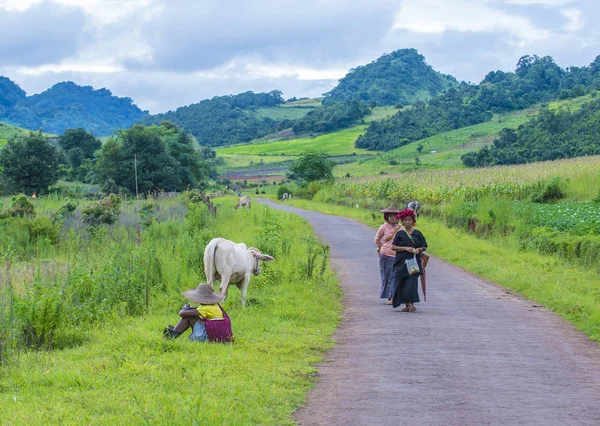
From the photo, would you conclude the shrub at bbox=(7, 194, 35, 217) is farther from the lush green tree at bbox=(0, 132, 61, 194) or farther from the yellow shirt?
the lush green tree at bbox=(0, 132, 61, 194)

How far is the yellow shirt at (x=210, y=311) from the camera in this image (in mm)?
9617

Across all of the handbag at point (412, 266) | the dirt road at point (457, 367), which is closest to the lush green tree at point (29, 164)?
the dirt road at point (457, 367)

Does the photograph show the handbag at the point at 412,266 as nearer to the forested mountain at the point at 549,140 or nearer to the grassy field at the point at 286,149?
the forested mountain at the point at 549,140

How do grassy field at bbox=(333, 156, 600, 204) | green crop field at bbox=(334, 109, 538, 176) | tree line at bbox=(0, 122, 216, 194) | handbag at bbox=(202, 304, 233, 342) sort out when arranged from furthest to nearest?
1. green crop field at bbox=(334, 109, 538, 176)
2. tree line at bbox=(0, 122, 216, 194)
3. grassy field at bbox=(333, 156, 600, 204)
4. handbag at bbox=(202, 304, 233, 342)

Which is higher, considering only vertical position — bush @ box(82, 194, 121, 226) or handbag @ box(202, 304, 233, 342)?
bush @ box(82, 194, 121, 226)

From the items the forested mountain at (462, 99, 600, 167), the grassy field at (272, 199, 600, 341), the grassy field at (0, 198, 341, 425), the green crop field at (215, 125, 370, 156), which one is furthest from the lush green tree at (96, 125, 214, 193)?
the green crop field at (215, 125, 370, 156)

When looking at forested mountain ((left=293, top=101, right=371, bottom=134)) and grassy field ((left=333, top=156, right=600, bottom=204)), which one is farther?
forested mountain ((left=293, top=101, right=371, bottom=134))

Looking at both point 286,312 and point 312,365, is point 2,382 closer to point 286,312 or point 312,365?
point 312,365

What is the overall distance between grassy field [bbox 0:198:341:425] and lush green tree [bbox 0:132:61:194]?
109 ft

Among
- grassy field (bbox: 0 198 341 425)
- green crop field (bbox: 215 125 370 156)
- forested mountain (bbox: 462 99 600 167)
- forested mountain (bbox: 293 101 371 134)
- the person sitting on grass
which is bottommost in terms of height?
grassy field (bbox: 0 198 341 425)

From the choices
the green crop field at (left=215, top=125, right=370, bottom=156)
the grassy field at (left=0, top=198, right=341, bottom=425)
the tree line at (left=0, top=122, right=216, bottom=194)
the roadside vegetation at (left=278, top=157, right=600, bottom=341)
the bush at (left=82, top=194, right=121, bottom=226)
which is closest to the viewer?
the grassy field at (left=0, top=198, right=341, bottom=425)

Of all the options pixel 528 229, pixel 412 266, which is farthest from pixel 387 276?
pixel 528 229

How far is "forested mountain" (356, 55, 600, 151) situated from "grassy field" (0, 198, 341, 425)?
9504 centimetres

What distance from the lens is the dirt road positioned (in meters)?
6.94
